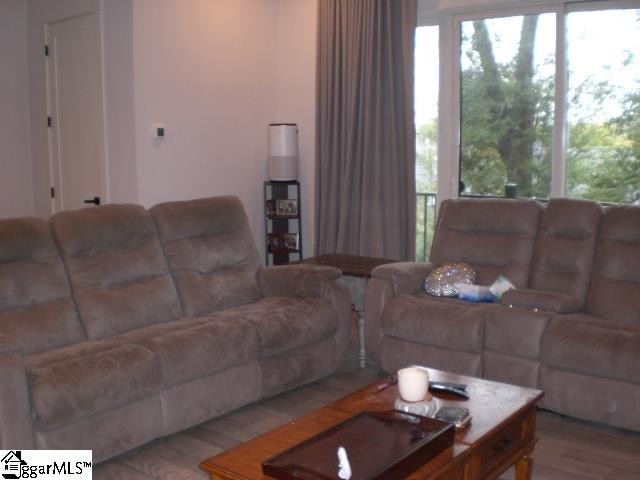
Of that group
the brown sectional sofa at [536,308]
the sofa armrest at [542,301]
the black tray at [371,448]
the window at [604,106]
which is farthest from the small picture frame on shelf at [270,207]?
the black tray at [371,448]

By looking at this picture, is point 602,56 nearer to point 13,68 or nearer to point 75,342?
point 75,342

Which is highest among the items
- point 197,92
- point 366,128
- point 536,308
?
point 197,92

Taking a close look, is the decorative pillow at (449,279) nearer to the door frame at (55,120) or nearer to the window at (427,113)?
the window at (427,113)

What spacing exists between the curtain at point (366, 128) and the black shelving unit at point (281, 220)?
0.22m

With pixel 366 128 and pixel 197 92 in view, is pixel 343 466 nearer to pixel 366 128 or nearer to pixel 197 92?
pixel 366 128

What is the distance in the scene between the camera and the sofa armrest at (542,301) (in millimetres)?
3549

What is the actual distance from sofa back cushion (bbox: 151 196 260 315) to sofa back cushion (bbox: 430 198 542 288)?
1144 millimetres

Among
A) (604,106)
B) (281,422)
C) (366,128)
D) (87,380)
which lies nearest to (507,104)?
(604,106)

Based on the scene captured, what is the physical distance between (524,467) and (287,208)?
3705 mm

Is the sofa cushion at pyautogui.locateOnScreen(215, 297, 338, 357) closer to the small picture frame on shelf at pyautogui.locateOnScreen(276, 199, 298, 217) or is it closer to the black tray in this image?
the black tray

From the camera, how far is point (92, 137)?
5.41 metres

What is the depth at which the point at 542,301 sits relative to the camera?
3576mm

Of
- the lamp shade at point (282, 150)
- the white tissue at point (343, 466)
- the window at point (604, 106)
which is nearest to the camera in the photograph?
the white tissue at point (343, 466)

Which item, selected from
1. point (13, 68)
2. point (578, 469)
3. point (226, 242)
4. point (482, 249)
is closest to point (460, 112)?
point (482, 249)
